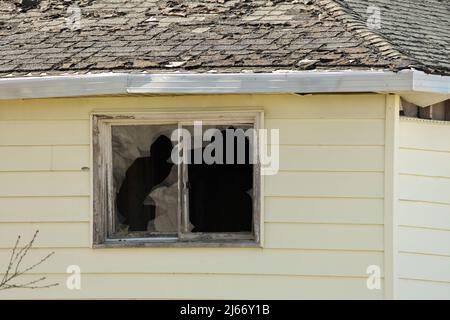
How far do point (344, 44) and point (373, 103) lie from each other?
0.54m

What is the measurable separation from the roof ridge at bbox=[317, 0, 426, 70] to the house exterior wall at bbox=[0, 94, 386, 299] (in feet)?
1.25

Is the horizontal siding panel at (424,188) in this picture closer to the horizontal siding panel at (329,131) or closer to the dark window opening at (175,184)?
the horizontal siding panel at (329,131)

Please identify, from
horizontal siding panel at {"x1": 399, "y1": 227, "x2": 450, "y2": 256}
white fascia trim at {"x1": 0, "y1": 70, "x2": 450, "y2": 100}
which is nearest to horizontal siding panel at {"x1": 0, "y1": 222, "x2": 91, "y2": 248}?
white fascia trim at {"x1": 0, "y1": 70, "x2": 450, "y2": 100}

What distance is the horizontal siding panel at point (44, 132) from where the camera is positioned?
8.08 metres

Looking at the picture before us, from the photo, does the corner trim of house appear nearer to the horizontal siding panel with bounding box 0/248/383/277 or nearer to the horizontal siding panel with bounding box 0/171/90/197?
the horizontal siding panel with bounding box 0/248/383/277

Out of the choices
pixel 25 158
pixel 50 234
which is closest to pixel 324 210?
pixel 50 234

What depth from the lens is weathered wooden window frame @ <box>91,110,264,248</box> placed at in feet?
26.0

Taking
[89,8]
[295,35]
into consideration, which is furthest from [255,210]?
[89,8]

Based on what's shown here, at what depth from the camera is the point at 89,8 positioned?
29.7 ft

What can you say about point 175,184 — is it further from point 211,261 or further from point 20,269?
point 20,269

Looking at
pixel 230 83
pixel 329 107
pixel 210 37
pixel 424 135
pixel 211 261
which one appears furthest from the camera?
pixel 210 37

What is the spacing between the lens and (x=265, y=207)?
7887 millimetres

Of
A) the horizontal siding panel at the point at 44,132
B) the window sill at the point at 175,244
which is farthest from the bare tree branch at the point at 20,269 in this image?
the horizontal siding panel at the point at 44,132

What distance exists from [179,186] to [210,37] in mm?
1306
